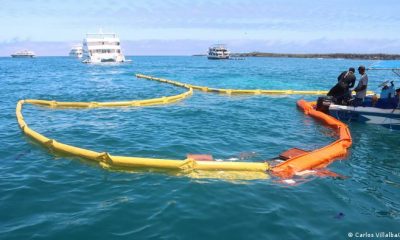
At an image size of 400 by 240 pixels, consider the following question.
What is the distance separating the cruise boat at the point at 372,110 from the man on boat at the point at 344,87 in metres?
0.33

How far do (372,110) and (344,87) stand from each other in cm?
197

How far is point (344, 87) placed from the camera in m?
18.5

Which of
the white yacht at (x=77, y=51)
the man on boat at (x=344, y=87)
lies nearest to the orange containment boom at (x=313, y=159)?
the man on boat at (x=344, y=87)

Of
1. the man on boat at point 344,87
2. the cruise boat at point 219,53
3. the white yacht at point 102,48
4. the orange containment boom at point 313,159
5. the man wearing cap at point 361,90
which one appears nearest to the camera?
the orange containment boom at point 313,159

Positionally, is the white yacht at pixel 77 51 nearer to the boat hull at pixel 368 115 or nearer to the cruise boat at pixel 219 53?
the cruise boat at pixel 219 53

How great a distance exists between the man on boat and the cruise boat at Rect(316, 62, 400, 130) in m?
0.33

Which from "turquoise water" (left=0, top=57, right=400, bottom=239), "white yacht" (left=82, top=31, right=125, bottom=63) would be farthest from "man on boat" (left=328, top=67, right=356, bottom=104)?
"white yacht" (left=82, top=31, right=125, bottom=63)

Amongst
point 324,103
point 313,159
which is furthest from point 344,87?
point 313,159

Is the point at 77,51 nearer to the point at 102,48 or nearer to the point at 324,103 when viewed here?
the point at 102,48

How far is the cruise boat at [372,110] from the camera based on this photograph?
16.5m

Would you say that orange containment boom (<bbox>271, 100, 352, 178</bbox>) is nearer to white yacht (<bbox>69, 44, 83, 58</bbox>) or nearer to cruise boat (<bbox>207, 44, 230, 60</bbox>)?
cruise boat (<bbox>207, 44, 230, 60</bbox>)

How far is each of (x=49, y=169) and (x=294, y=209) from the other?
7050 mm

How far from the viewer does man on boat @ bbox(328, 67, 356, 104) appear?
1797cm

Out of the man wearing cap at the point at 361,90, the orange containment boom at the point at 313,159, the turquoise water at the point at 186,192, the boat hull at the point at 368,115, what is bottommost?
the turquoise water at the point at 186,192
